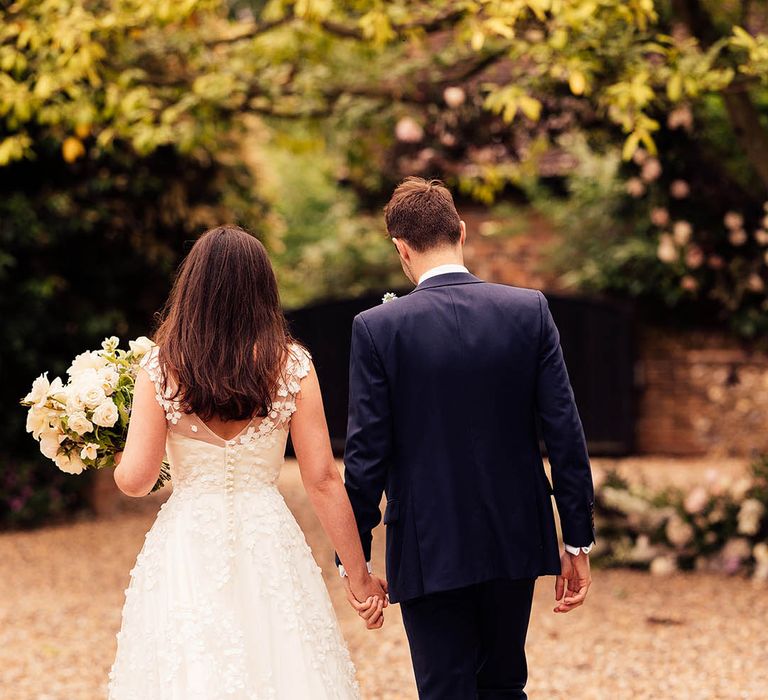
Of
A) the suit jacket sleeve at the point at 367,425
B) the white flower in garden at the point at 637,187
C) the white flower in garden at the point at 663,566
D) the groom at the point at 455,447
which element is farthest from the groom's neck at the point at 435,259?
the white flower in garden at the point at 637,187

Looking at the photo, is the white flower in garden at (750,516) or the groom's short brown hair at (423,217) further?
the white flower in garden at (750,516)

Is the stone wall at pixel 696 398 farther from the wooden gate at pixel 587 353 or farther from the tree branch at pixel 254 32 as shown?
the tree branch at pixel 254 32

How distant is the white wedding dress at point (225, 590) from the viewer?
2973mm

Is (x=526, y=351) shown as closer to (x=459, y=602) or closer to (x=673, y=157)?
(x=459, y=602)

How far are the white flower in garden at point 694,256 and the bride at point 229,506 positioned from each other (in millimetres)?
6267

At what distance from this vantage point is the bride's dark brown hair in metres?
2.91

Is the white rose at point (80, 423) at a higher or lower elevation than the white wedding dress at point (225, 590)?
higher

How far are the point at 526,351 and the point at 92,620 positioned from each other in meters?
4.19

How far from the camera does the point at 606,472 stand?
7.78 m

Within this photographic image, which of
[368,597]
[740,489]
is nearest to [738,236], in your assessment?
[740,489]

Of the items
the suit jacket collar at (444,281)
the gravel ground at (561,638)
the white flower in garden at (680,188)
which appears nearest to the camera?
the suit jacket collar at (444,281)

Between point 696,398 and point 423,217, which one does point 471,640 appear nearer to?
point 423,217

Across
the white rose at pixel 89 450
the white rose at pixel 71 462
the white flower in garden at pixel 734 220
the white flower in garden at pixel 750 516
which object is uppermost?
the white rose at pixel 89 450

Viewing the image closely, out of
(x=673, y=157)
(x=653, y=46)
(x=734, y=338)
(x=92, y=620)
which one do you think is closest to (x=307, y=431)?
(x=653, y=46)
